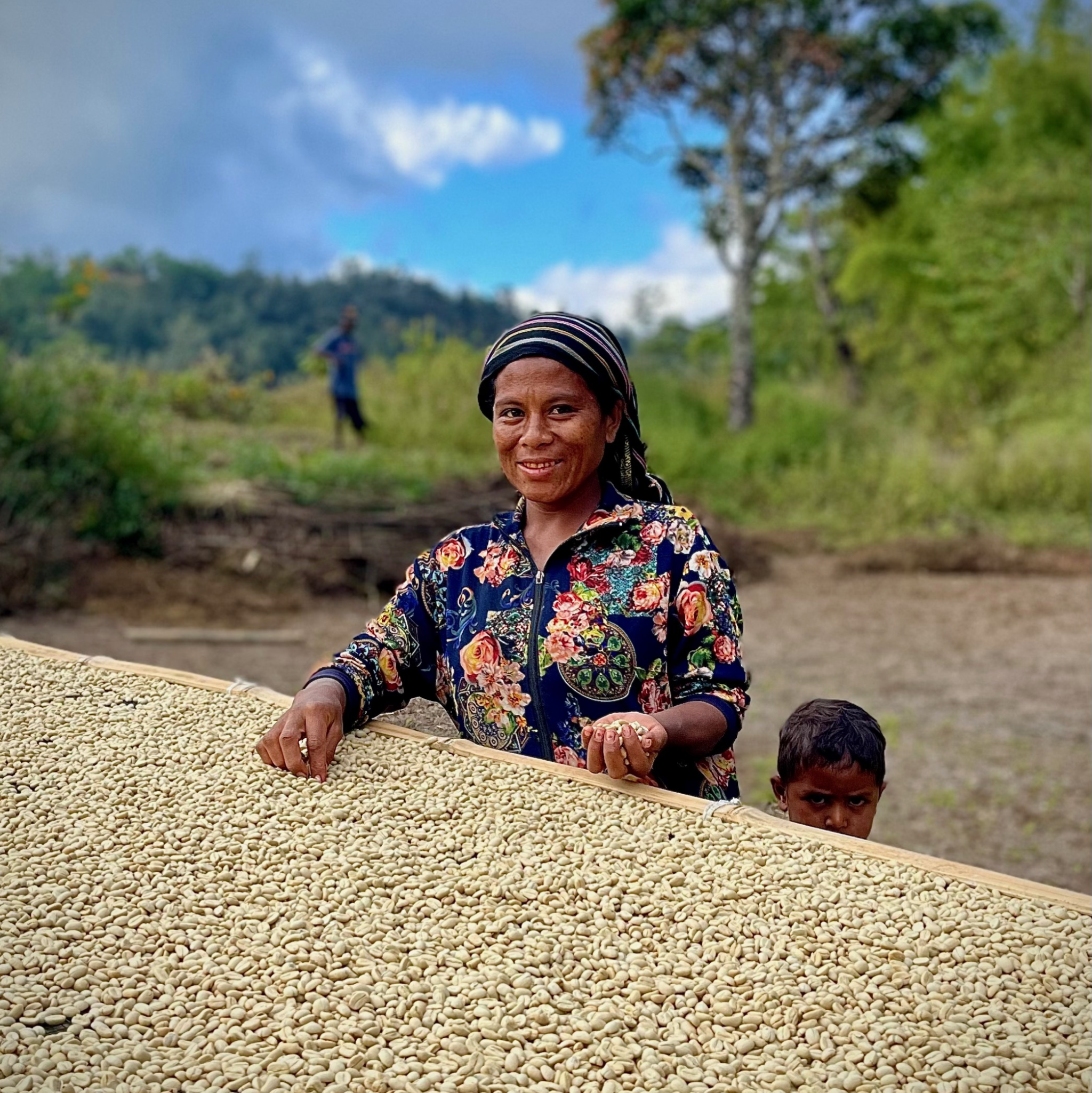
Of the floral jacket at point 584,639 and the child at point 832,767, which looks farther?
the child at point 832,767

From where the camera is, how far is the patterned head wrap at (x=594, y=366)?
79.7 inches

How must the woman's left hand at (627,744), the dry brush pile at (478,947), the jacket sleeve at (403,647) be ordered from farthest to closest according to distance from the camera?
1. the jacket sleeve at (403,647)
2. the woman's left hand at (627,744)
3. the dry brush pile at (478,947)

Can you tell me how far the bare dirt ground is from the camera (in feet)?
16.0

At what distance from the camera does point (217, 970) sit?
1517mm

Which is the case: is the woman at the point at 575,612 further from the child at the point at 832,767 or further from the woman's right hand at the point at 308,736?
the child at the point at 832,767

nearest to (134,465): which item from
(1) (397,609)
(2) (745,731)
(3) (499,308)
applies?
(2) (745,731)

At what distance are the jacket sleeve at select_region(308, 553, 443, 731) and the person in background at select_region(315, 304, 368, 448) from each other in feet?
34.4

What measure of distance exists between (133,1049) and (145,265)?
35731mm

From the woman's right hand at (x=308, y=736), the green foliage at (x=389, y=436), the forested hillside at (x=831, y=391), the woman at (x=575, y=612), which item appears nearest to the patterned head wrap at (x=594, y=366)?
the woman at (x=575, y=612)

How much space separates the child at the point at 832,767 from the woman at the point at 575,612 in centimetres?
21

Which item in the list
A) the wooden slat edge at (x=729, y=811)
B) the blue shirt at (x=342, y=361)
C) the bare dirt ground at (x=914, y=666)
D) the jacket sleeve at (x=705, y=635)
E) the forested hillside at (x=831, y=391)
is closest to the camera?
the wooden slat edge at (x=729, y=811)

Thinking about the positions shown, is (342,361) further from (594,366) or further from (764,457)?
(594,366)

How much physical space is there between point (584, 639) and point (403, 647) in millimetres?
414

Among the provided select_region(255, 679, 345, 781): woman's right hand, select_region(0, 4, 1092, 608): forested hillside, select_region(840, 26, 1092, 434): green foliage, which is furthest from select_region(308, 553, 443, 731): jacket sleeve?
select_region(840, 26, 1092, 434): green foliage
